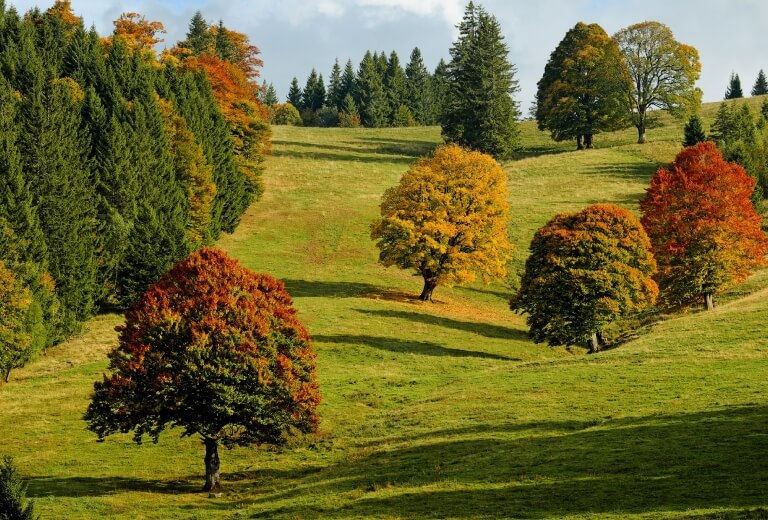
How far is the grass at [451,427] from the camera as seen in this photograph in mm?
30094

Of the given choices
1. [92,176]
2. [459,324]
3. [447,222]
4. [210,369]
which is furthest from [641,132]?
[210,369]

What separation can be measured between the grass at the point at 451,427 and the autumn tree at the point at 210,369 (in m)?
2.86

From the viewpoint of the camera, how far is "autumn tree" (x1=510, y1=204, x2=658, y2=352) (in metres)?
61.0

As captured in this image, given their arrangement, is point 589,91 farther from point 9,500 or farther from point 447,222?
point 9,500

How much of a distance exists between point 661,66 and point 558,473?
356ft

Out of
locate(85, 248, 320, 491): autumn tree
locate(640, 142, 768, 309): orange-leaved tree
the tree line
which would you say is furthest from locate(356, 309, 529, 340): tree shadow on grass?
locate(85, 248, 320, 491): autumn tree

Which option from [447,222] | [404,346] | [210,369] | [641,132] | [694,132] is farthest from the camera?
[641,132]

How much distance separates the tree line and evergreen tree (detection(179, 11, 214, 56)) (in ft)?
148

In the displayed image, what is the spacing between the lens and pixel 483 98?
416 feet

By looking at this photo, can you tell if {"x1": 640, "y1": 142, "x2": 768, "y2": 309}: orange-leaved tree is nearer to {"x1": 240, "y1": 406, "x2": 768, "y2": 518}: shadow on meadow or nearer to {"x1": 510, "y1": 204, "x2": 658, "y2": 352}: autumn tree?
{"x1": 510, "y1": 204, "x2": 658, "y2": 352}: autumn tree

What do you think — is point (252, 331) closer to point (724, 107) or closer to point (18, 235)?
point (18, 235)

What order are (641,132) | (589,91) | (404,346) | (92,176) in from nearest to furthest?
1. (404,346)
2. (92,176)
3. (589,91)
4. (641,132)

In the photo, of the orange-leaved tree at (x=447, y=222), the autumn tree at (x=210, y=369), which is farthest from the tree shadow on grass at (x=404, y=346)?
the autumn tree at (x=210, y=369)

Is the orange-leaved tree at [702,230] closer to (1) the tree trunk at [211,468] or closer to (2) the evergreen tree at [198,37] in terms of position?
(1) the tree trunk at [211,468]
